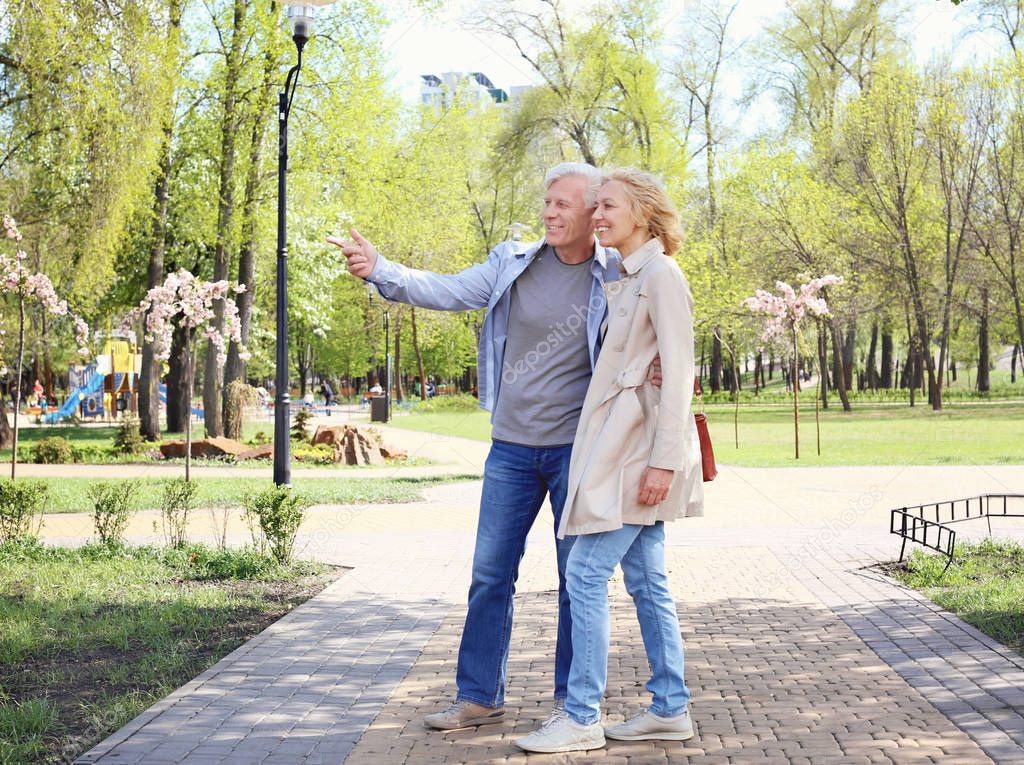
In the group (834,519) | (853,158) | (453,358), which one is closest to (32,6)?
(834,519)

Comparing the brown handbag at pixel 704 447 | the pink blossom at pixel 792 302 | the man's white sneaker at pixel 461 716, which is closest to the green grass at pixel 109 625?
the man's white sneaker at pixel 461 716

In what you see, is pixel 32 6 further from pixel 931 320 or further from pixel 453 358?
pixel 453 358

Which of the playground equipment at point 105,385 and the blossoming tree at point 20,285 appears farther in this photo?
the playground equipment at point 105,385

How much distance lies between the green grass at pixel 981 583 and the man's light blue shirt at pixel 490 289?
3005 mm

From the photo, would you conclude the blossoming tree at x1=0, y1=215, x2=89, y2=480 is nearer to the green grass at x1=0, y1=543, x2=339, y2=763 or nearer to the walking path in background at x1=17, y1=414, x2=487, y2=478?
the walking path in background at x1=17, y1=414, x2=487, y2=478

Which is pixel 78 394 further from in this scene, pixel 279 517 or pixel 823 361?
pixel 279 517

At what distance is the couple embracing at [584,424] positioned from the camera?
13.0 ft

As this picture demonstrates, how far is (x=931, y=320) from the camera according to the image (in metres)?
40.3

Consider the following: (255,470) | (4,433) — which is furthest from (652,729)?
(4,433)

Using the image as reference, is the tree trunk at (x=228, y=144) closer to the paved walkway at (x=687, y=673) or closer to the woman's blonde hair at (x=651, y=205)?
the paved walkway at (x=687, y=673)

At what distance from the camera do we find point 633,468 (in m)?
3.99

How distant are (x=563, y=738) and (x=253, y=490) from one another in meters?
10.5

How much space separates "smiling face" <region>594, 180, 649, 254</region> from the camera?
4.08 m

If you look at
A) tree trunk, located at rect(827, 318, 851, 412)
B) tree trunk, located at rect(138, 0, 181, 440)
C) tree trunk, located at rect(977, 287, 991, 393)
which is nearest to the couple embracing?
tree trunk, located at rect(138, 0, 181, 440)
